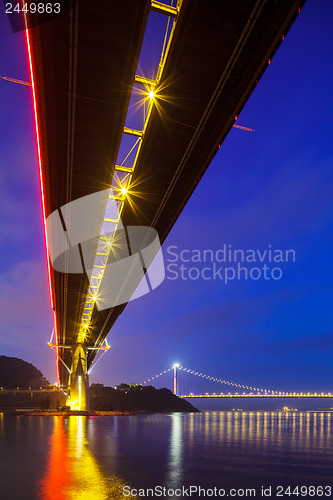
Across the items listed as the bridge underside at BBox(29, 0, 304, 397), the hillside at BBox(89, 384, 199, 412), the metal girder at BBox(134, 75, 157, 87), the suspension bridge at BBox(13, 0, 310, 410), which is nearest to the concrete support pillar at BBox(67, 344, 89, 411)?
the suspension bridge at BBox(13, 0, 310, 410)

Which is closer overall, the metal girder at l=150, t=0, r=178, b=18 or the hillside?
the metal girder at l=150, t=0, r=178, b=18

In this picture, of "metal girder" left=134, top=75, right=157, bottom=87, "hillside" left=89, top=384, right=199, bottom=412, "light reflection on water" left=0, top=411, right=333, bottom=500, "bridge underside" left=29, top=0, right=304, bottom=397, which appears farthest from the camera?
"hillside" left=89, top=384, right=199, bottom=412

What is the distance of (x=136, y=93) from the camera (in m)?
12.5

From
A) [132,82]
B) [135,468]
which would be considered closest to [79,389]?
[135,468]

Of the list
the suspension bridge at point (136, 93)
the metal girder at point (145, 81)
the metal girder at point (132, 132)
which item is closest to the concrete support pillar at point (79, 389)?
the suspension bridge at point (136, 93)

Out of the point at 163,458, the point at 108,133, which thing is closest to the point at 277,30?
the point at 108,133

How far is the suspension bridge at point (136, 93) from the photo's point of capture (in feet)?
32.6

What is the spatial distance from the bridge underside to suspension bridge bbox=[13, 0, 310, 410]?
0.10 feet

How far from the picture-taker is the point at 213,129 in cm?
1410

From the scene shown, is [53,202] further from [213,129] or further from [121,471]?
[121,471]

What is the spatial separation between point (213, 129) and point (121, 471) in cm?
1083

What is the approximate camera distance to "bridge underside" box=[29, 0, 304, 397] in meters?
9.89

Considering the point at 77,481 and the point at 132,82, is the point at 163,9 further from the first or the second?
the point at 77,481

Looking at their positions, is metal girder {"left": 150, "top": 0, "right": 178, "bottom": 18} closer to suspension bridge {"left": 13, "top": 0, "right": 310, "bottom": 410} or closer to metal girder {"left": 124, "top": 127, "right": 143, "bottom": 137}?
suspension bridge {"left": 13, "top": 0, "right": 310, "bottom": 410}
